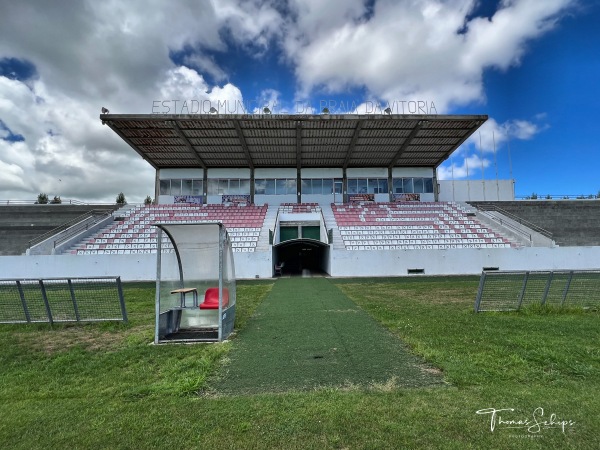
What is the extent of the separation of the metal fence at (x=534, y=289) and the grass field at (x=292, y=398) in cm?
193

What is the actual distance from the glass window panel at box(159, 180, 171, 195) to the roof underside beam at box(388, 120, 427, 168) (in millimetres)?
22130

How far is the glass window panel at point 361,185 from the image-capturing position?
3450 cm

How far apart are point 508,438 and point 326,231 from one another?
24.0 metres

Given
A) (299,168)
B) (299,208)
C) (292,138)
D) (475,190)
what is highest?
(292,138)

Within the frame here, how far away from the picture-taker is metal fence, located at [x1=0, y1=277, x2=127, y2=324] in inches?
331

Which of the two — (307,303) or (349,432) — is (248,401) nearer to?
(349,432)

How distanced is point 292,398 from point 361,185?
1254 inches

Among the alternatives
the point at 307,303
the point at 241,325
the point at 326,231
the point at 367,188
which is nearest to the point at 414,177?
the point at 367,188

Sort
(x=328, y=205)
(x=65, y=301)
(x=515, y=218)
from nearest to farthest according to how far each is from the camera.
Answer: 1. (x=65, y=301)
2. (x=515, y=218)
3. (x=328, y=205)

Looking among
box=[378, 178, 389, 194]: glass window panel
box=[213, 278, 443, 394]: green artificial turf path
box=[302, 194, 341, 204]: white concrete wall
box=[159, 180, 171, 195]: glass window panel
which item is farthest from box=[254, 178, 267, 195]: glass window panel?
box=[213, 278, 443, 394]: green artificial turf path

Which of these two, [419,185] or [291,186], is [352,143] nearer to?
[291,186]

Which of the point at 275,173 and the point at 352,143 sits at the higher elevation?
the point at 352,143

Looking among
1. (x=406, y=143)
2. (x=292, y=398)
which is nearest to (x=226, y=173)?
(x=406, y=143)

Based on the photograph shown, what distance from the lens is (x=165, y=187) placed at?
112 feet
